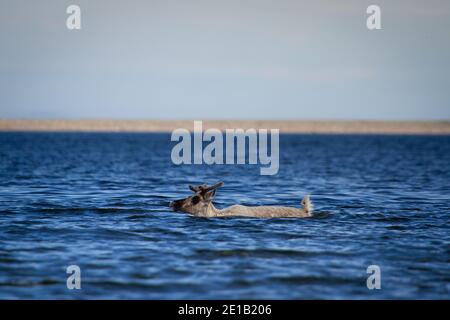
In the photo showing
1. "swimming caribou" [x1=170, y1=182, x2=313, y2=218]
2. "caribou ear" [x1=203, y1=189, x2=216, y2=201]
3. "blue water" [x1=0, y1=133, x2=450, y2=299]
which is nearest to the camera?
"blue water" [x1=0, y1=133, x2=450, y2=299]

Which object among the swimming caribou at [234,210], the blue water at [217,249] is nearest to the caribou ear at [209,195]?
the swimming caribou at [234,210]

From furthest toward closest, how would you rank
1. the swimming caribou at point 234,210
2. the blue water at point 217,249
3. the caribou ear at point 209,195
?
the swimming caribou at point 234,210 → the caribou ear at point 209,195 → the blue water at point 217,249

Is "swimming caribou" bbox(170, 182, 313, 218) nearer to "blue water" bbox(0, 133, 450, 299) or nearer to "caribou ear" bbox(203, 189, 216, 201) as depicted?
"caribou ear" bbox(203, 189, 216, 201)

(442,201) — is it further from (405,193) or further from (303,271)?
(303,271)

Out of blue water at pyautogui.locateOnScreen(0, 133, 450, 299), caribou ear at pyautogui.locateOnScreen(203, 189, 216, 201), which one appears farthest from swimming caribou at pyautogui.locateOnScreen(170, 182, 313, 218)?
blue water at pyautogui.locateOnScreen(0, 133, 450, 299)

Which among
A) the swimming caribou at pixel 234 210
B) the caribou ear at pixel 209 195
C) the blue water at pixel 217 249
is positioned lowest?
the blue water at pixel 217 249

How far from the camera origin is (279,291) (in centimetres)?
1344

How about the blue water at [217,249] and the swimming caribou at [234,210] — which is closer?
the blue water at [217,249]

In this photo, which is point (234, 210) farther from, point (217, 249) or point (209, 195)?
point (217, 249)

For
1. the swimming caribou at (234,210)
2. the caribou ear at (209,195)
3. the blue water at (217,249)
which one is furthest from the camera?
the swimming caribou at (234,210)

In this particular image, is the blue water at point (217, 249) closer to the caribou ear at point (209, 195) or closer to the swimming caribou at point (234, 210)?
the swimming caribou at point (234, 210)

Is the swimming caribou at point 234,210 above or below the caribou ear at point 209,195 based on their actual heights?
below

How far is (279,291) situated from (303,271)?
1.69 m
